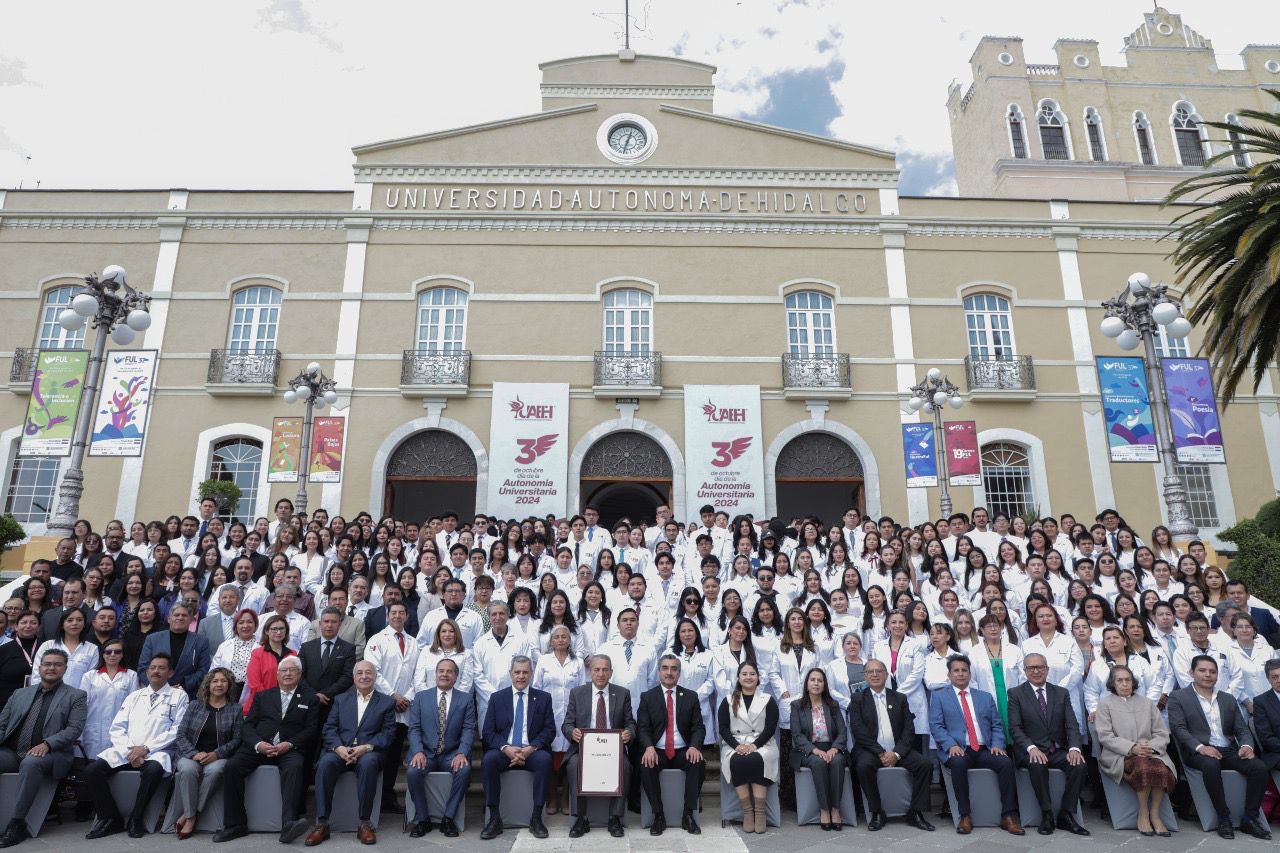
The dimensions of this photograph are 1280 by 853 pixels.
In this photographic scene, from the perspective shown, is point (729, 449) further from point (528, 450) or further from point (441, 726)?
point (441, 726)

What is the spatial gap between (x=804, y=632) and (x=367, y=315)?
41.7ft

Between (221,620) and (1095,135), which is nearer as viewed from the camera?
(221,620)

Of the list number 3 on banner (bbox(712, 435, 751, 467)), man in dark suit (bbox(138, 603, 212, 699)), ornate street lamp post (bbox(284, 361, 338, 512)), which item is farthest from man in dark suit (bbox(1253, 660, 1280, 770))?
ornate street lamp post (bbox(284, 361, 338, 512))

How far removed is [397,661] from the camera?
21.6ft

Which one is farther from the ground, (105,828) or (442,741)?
(442,741)

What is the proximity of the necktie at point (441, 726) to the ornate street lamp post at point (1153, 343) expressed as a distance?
9.08 meters

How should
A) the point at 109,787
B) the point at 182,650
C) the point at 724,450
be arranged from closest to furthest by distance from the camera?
the point at 109,787 < the point at 182,650 < the point at 724,450

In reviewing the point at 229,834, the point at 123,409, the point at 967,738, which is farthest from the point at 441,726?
the point at 123,409

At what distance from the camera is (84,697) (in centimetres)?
582

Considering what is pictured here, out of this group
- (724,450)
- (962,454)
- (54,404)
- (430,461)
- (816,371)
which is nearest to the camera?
(54,404)

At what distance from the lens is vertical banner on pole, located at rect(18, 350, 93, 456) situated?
10.1 m

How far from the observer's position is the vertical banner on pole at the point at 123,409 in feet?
34.3

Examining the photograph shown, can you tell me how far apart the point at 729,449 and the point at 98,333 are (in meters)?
10.6

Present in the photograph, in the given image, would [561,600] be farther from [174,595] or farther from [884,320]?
[884,320]
